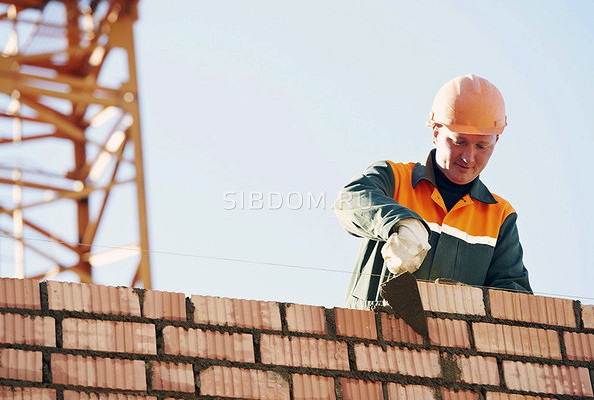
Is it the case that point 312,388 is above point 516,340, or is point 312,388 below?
below

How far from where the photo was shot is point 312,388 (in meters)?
4.49

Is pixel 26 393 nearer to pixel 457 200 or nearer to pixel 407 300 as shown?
pixel 407 300

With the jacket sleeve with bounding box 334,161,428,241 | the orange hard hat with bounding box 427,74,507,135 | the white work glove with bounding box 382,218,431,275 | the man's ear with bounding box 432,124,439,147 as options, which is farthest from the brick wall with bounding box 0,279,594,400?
the man's ear with bounding box 432,124,439,147

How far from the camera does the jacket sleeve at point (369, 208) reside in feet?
16.8

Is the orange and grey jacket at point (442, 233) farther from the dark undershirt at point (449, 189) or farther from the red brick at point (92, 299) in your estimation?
the red brick at point (92, 299)

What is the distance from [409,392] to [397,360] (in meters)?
0.14

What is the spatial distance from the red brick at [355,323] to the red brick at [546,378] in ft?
1.88

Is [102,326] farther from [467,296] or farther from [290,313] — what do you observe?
[467,296]

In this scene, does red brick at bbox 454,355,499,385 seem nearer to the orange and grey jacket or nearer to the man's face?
the orange and grey jacket

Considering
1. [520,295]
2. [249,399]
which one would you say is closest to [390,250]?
[520,295]

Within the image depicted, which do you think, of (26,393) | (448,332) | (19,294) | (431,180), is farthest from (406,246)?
(26,393)

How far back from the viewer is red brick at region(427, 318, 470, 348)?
4.81 meters

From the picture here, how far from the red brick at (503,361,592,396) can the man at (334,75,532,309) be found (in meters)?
0.80

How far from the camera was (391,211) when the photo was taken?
515 cm
